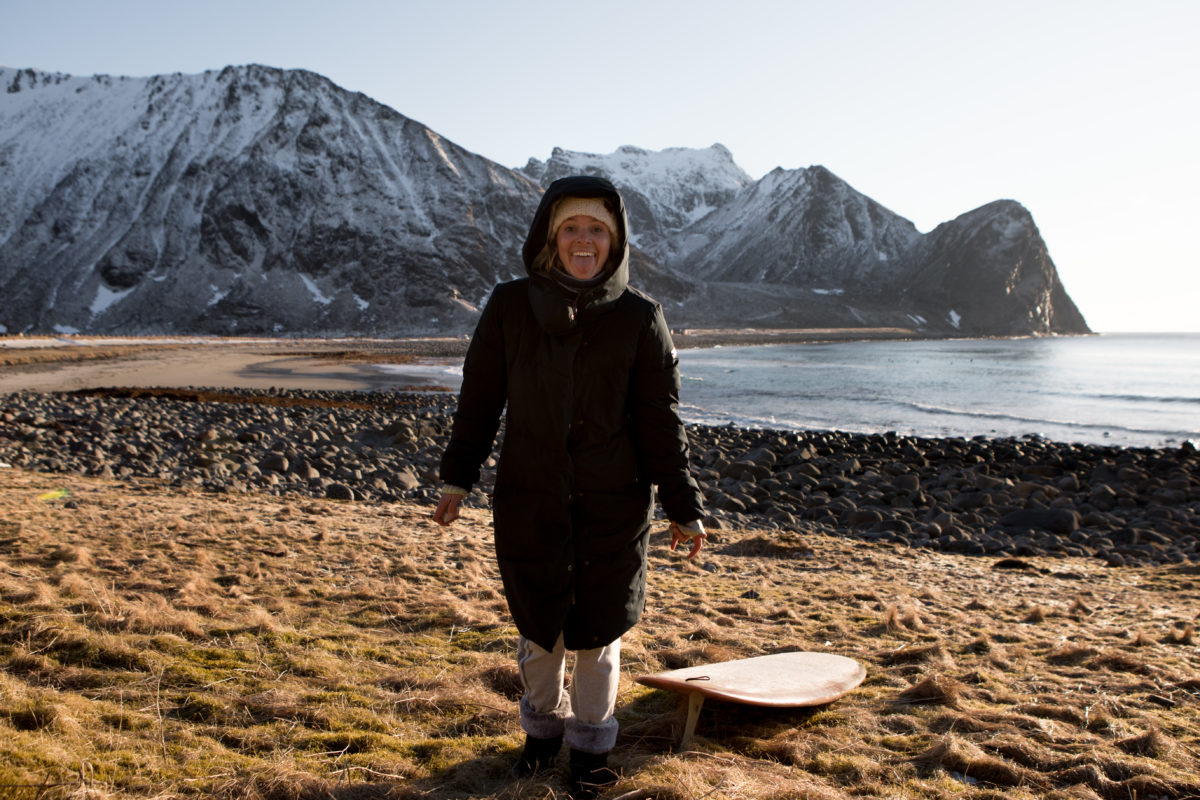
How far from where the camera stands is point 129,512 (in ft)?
22.5

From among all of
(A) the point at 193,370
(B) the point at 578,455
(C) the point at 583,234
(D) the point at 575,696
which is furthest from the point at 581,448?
(A) the point at 193,370

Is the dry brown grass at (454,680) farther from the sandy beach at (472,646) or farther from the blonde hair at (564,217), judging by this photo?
the blonde hair at (564,217)

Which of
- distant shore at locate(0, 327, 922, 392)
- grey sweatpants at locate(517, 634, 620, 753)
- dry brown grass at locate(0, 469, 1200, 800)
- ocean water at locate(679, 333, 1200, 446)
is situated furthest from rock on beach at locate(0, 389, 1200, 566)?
distant shore at locate(0, 327, 922, 392)

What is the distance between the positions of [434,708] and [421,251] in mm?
100419

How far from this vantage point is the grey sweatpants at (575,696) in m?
2.80

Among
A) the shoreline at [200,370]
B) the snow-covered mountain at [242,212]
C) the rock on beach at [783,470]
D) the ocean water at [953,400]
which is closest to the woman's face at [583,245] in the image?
the rock on beach at [783,470]

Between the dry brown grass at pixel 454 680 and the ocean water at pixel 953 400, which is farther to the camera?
the ocean water at pixel 953 400

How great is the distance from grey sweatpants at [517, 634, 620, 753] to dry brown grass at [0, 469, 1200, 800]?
0.19 meters

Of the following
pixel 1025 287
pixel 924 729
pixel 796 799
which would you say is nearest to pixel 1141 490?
pixel 924 729

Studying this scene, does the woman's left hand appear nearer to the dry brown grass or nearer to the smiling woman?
the dry brown grass

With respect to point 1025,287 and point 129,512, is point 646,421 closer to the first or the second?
point 129,512

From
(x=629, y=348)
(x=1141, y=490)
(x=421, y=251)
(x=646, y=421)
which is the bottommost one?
(x=1141, y=490)

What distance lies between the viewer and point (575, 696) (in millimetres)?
2857

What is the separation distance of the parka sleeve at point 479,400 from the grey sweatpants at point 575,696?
2.41 feet
